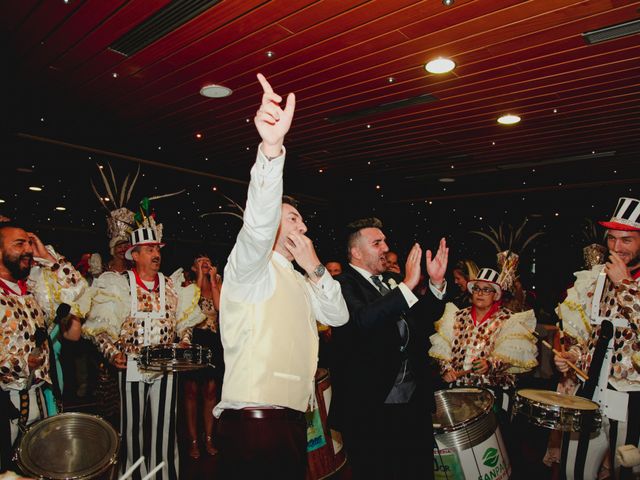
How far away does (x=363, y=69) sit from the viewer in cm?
407

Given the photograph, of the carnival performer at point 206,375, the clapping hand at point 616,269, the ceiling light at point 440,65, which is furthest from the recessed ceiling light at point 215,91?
the clapping hand at point 616,269

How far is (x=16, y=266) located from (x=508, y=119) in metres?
4.48

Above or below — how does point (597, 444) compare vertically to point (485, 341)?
below

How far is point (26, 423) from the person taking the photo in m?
3.17

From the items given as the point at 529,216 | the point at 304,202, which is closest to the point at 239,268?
the point at 304,202

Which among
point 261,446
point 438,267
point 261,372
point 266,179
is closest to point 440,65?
point 438,267

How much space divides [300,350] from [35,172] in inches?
273

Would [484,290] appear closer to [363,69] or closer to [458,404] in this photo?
[458,404]

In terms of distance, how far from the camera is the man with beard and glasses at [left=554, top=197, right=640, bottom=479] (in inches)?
127

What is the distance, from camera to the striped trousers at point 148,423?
3973 millimetres

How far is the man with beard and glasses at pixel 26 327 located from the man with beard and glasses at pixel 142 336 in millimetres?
413

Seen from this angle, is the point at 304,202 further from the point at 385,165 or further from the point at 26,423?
the point at 26,423

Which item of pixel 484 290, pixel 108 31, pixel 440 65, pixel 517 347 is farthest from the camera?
pixel 484 290

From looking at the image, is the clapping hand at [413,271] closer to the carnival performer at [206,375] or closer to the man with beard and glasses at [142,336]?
the man with beard and glasses at [142,336]
